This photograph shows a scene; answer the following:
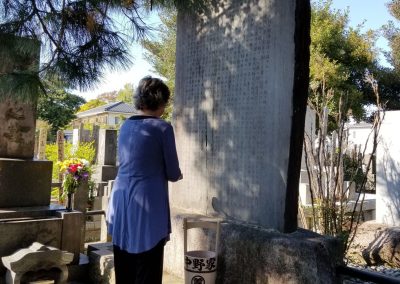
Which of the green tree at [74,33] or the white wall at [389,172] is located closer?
the green tree at [74,33]

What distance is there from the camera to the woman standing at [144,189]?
7.13 feet

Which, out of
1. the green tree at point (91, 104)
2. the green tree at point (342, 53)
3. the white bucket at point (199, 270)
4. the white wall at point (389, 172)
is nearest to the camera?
the white bucket at point (199, 270)

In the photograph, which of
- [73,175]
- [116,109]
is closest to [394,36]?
[73,175]

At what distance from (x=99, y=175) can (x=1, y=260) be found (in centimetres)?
694

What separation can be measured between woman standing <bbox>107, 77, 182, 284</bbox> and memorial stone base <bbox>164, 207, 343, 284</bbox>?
818 mm

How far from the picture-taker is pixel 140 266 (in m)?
2.20

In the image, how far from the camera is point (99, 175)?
10.4 meters

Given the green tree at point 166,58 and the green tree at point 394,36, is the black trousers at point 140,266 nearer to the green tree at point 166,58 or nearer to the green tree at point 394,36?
the green tree at point 166,58

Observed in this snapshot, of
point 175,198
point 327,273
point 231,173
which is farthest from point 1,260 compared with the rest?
point 327,273

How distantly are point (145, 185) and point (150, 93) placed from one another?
1.75ft

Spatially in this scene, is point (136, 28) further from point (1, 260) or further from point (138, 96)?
point (1, 260)

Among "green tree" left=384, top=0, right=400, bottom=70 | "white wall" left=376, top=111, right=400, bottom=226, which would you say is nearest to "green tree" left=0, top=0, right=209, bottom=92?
"white wall" left=376, top=111, right=400, bottom=226

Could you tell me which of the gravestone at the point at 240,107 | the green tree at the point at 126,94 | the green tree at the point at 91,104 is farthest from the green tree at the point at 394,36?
the green tree at the point at 91,104

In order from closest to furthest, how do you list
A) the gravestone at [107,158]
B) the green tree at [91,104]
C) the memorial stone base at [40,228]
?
the memorial stone base at [40,228] < the gravestone at [107,158] < the green tree at [91,104]
